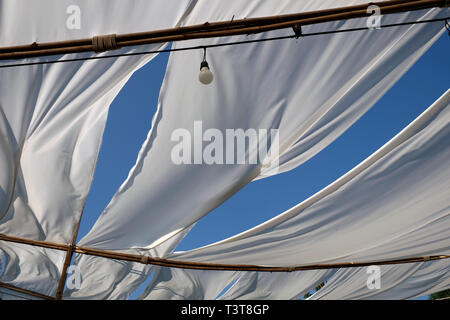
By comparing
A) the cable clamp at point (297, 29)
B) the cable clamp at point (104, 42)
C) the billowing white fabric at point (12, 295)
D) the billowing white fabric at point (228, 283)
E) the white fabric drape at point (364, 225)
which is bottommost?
the billowing white fabric at point (12, 295)

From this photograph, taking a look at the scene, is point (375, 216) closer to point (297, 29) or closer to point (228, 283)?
point (297, 29)

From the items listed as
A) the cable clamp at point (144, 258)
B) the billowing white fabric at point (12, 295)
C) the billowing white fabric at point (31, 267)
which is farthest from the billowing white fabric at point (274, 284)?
the billowing white fabric at point (12, 295)

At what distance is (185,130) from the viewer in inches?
90.8

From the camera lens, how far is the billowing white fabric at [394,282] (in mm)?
4516

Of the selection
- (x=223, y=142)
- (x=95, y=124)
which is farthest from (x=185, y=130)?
(x=95, y=124)

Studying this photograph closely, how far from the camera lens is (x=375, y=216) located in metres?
3.08

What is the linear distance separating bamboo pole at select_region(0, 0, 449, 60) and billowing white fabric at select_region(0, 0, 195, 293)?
66 millimetres

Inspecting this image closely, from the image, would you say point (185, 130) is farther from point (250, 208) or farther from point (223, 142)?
point (250, 208)

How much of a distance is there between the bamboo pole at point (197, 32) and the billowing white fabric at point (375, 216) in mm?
954

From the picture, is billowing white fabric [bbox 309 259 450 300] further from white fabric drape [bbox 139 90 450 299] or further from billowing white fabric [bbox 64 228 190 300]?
billowing white fabric [bbox 64 228 190 300]

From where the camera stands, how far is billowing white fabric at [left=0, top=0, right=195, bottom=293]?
1.89 metres

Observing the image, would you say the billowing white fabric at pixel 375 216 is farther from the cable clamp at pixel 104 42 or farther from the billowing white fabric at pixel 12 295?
the billowing white fabric at pixel 12 295

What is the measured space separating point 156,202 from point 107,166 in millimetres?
422

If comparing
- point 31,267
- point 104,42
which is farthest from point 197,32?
point 31,267
